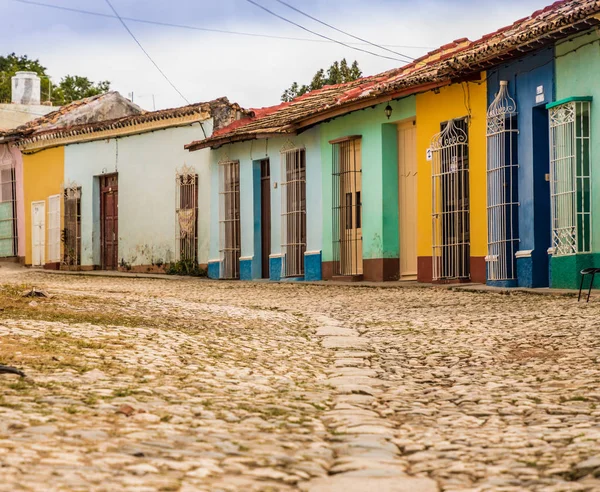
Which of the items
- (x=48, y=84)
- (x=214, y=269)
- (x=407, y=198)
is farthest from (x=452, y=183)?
(x=48, y=84)

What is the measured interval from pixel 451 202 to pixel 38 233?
562 inches

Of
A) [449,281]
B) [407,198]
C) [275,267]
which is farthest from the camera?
[275,267]

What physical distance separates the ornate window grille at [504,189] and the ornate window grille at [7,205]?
1681cm

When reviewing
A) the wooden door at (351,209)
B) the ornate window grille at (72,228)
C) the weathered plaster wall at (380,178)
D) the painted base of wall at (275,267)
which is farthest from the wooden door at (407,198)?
the ornate window grille at (72,228)

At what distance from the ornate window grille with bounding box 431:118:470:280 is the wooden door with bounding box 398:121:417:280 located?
3.62 feet

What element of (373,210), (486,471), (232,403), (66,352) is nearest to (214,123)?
(373,210)

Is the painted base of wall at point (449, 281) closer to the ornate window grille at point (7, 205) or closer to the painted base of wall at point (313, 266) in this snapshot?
the painted base of wall at point (313, 266)

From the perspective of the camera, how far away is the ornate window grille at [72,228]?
980 inches

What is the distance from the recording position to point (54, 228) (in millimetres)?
25578

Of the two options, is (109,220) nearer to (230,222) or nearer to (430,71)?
(230,222)

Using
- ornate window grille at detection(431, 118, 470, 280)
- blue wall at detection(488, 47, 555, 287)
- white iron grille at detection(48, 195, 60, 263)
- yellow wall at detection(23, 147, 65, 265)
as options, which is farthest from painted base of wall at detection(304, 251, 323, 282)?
yellow wall at detection(23, 147, 65, 265)

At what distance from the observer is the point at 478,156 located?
564 inches

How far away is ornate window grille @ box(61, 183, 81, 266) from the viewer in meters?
24.9

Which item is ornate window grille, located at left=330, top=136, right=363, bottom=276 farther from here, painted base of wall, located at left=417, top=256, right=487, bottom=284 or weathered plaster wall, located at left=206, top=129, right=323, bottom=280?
painted base of wall, located at left=417, top=256, right=487, bottom=284
